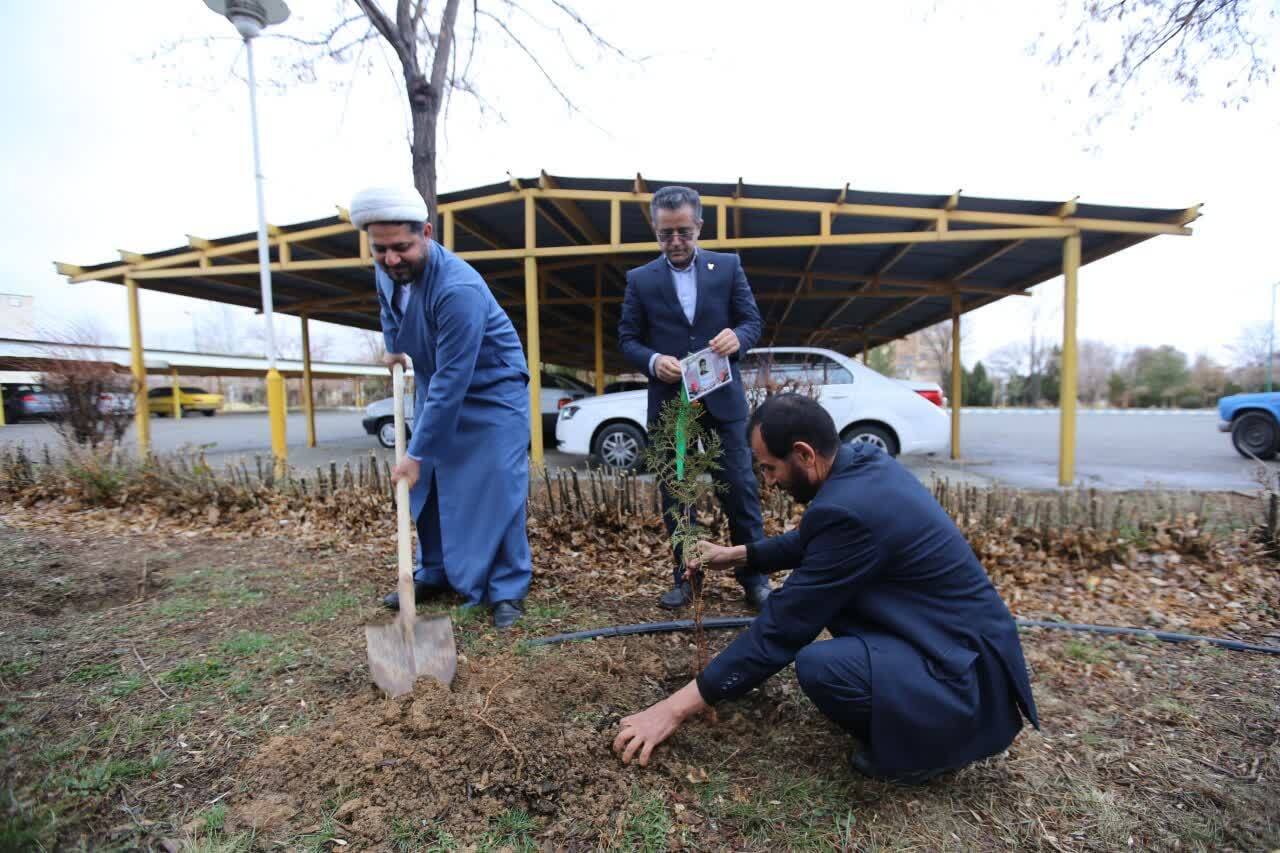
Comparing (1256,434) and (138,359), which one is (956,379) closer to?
(1256,434)

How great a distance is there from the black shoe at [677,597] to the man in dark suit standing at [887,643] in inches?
44.4

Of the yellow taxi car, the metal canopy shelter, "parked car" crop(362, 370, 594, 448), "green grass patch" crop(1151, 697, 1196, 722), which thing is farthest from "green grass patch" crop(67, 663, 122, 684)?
the yellow taxi car

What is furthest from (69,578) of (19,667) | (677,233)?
(677,233)

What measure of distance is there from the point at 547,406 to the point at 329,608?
7.91m

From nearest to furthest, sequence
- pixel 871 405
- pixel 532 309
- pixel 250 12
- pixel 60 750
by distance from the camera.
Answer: pixel 60 750 → pixel 250 12 → pixel 871 405 → pixel 532 309

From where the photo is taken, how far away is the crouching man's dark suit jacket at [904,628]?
4.83 ft

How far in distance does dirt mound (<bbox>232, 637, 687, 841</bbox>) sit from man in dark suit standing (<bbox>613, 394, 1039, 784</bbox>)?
15 centimetres

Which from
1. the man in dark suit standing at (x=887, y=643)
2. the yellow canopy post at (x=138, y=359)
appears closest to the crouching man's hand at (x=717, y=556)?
the man in dark suit standing at (x=887, y=643)

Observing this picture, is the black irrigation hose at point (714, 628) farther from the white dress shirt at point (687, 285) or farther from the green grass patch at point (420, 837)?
the white dress shirt at point (687, 285)

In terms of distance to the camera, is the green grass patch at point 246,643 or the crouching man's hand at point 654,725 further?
the green grass patch at point 246,643

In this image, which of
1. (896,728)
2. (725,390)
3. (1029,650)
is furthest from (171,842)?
(1029,650)

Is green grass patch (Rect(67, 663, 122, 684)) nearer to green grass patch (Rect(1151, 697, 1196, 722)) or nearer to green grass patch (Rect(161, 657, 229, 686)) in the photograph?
green grass patch (Rect(161, 657, 229, 686))

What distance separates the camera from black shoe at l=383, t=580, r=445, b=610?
276 centimetres

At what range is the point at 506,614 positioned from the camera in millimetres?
2580
